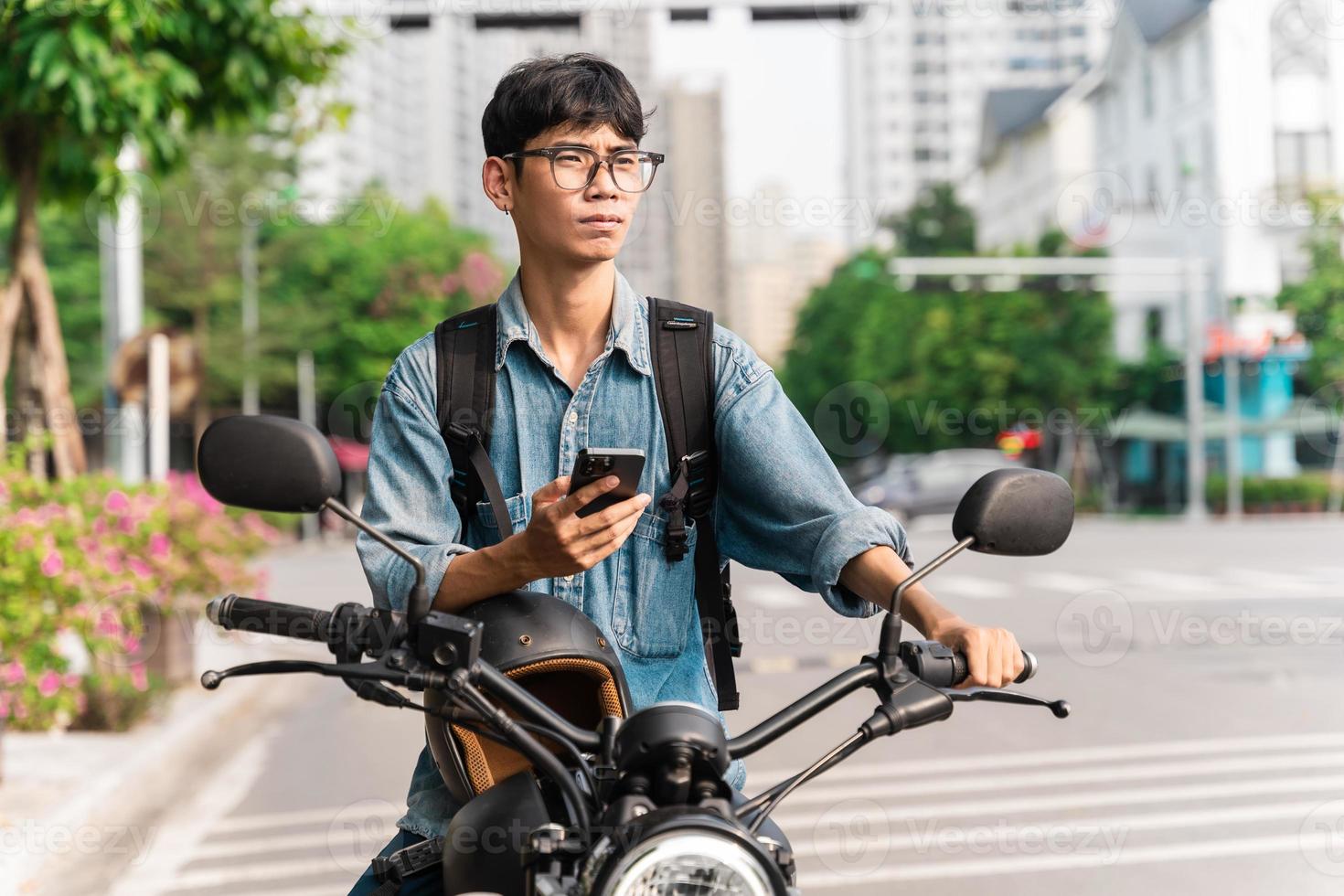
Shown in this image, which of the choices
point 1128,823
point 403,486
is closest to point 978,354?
point 1128,823

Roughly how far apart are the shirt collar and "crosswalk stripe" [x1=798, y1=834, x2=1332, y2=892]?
3691 mm

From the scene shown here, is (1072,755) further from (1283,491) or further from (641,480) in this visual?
(1283,491)

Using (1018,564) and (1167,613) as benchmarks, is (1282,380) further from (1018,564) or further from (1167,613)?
(1167,613)

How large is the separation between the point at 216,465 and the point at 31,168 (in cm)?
723

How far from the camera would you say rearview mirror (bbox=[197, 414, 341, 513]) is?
1.80 metres

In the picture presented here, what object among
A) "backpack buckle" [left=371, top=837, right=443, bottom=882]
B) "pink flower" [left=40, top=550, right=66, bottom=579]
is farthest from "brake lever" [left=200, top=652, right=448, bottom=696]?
"pink flower" [left=40, top=550, right=66, bottom=579]

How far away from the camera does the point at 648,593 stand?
2258 mm

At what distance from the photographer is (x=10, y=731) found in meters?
8.04

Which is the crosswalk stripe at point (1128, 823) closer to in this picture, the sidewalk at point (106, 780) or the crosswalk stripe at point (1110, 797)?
the crosswalk stripe at point (1110, 797)

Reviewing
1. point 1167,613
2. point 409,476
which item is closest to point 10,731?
point 409,476

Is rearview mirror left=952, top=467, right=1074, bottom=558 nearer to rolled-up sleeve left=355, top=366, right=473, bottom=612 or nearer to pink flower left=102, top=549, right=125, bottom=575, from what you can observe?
rolled-up sleeve left=355, top=366, right=473, bottom=612

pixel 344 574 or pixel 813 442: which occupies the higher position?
pixel 813 442

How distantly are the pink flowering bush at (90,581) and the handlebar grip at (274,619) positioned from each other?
5498 mm

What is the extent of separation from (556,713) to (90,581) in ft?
21.7
